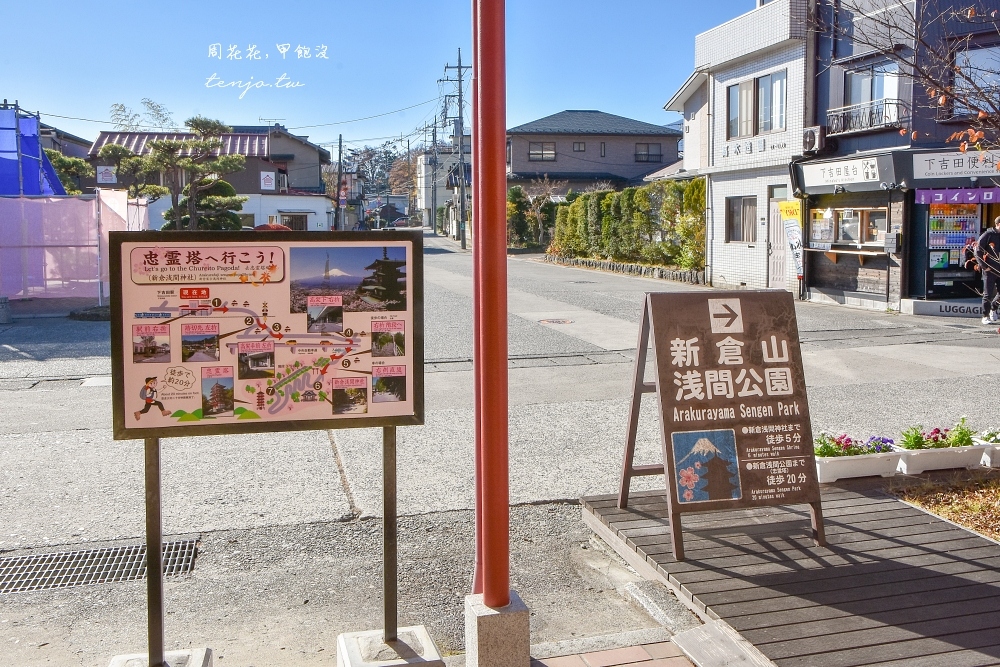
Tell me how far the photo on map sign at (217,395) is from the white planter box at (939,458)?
4304mm

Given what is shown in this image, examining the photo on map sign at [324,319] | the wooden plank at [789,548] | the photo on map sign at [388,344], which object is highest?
the photo on map sign at [324,319]

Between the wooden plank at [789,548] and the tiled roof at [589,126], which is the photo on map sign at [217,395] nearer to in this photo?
the wooden plank at [789,548]

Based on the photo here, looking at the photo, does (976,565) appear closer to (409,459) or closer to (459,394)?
(409,459)

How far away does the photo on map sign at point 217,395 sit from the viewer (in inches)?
132

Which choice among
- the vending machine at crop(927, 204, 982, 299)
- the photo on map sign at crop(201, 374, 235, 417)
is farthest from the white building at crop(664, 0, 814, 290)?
the photo on map sign at crop(201, 374, 235, 417)

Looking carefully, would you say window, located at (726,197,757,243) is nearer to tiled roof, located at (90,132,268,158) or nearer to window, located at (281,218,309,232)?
tiled roof, located at (90,132,268,158)

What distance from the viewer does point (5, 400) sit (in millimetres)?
9039

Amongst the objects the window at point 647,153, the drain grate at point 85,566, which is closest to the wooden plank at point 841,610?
the drain grate at point 85,566

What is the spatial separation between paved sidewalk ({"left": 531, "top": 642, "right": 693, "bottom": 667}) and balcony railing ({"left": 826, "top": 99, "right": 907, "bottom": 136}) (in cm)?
1509

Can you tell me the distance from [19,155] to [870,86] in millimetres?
18553

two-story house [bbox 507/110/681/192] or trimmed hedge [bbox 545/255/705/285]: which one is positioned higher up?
two-story house [bbox 507/110/681/192]

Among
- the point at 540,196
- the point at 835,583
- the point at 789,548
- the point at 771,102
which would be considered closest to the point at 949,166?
the point at 771,102

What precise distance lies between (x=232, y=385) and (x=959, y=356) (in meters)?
10.4

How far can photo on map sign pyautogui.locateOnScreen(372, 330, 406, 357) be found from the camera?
3.49 metres
